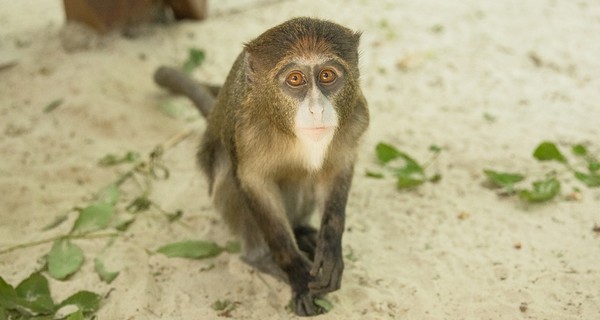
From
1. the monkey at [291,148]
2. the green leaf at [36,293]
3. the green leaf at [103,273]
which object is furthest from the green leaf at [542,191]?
the green leaf at [36,293]

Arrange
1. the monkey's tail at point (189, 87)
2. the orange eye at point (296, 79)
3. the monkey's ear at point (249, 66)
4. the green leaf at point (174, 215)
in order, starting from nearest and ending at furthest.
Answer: the orange eye at point (296, 79), the monkey's ear at point (249, 66), the green leaf at point (174, 215), the monkey's tail at point (189, 87)

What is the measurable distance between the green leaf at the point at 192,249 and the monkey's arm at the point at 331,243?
0.76 metres

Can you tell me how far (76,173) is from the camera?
514 centimetres

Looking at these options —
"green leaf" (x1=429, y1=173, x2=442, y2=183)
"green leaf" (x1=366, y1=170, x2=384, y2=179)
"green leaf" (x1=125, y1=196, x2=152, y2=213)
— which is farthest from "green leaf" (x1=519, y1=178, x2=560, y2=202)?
"green leaf" (x1=125, y1=196, x2=152, y2=213)

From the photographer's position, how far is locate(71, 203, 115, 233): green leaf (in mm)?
4488

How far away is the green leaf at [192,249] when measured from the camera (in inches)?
168

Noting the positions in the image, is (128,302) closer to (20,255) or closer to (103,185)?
(20,255)

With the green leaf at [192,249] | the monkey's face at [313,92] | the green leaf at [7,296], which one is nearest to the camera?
the monkey's face at [313,92]

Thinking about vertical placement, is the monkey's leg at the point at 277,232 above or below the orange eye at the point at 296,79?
below

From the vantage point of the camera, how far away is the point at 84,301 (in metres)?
3.83

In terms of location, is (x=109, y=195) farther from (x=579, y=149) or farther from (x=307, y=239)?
(x=579, y=149)

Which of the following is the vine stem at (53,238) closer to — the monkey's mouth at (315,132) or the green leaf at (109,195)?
the green leaf at (109,195)

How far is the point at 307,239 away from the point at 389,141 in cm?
139

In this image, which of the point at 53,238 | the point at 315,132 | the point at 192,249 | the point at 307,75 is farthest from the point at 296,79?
the point at 53,238
